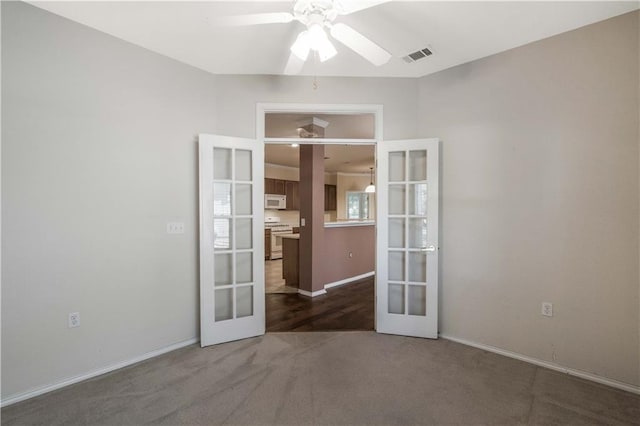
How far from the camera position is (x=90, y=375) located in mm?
2352

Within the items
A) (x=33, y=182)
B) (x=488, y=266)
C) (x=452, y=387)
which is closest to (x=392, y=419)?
(x=452, y=387)

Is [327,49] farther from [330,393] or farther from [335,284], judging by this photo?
[335,284]

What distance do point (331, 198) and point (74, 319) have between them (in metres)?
8.14

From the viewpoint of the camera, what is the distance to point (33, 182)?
2119 mm

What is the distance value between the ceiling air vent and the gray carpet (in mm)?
2780

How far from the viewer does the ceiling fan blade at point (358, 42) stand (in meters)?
1.77

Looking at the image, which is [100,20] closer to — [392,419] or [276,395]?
[276,395]

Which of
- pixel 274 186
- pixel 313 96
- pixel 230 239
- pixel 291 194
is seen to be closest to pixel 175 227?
pixel 230 239

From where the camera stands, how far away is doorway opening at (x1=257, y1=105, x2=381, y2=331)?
336 cm

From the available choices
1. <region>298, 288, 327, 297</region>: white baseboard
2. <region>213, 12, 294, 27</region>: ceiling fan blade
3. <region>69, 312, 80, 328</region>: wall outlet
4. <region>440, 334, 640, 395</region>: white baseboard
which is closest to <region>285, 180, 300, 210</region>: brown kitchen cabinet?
<region>298, 288, 327, 297</region>: white baseboard

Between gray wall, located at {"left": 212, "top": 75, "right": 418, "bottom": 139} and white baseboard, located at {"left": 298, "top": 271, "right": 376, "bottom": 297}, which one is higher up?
gray wall, located at {"left": 212, "top": 75, "right": 418, "bottom": 139}

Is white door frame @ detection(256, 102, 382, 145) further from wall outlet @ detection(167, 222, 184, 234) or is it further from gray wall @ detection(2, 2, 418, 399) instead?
wall outlet @ detection(167, 222, 184, 234)

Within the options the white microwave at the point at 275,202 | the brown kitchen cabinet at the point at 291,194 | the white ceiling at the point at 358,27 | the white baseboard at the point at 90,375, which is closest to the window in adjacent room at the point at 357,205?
the brown kitchen cabinet at the point at 291,194

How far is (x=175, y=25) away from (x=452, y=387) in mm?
3499
